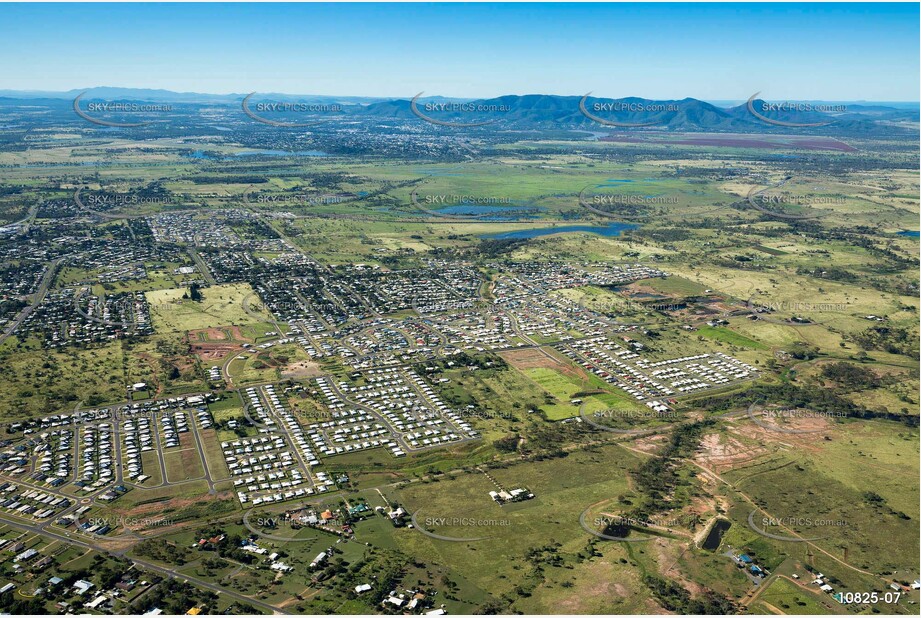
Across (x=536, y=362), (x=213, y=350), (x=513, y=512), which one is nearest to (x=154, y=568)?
(x=513, y=512)

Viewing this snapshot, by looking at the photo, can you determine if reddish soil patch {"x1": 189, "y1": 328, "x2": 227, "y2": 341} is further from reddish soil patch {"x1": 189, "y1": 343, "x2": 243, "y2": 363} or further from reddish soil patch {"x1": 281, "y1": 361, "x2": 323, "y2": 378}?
reddish soil patch {"x1": 281, "y1": 361, "x2": 323, "y2": 378}

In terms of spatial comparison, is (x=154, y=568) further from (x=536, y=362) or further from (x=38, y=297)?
(x=38, y=297)

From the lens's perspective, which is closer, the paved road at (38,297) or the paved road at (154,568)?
the paved road at (154,568)

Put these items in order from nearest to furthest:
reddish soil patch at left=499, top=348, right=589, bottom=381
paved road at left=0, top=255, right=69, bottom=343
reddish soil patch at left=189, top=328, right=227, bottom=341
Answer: reddish soil patch at left=499, top=348, right=589, bottom=381 < reddish soil patch at left=189, top=328, right=227, bottom=341 < paved road at left=0, top=255, right=69, bottom=343

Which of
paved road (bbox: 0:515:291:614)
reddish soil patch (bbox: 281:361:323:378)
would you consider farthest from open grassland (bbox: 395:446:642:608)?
reddish soil patch (bbox: 281:361:323:378)

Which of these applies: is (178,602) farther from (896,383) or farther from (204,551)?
(896,383)

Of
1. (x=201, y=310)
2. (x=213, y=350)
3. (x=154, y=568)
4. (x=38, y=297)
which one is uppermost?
(x=38, y=297)

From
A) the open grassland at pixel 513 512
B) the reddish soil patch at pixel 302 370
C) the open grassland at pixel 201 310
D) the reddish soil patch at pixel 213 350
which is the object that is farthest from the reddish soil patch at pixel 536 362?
the open grassland at pixel 201 310

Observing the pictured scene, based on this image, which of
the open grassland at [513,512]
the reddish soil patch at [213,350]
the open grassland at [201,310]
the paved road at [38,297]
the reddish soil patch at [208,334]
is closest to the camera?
the open grassland at [513,512]

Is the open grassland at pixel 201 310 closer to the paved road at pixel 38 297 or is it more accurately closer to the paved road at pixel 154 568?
the paved road at pixel 38 297

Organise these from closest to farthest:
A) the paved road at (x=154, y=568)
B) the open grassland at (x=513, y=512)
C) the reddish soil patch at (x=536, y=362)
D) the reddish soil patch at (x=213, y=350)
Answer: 1. the paved road at (x=154, y=568)
2. the open grassland at (x=513, y=512)
3. the reddish soil patch at (x=536, y=362)
4. the reddish soil patch at (x=213, y=350)

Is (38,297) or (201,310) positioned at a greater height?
(38,297)

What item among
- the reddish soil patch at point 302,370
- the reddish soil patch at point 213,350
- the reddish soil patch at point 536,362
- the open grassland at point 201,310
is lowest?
the reddish soil patch at point 536,362
